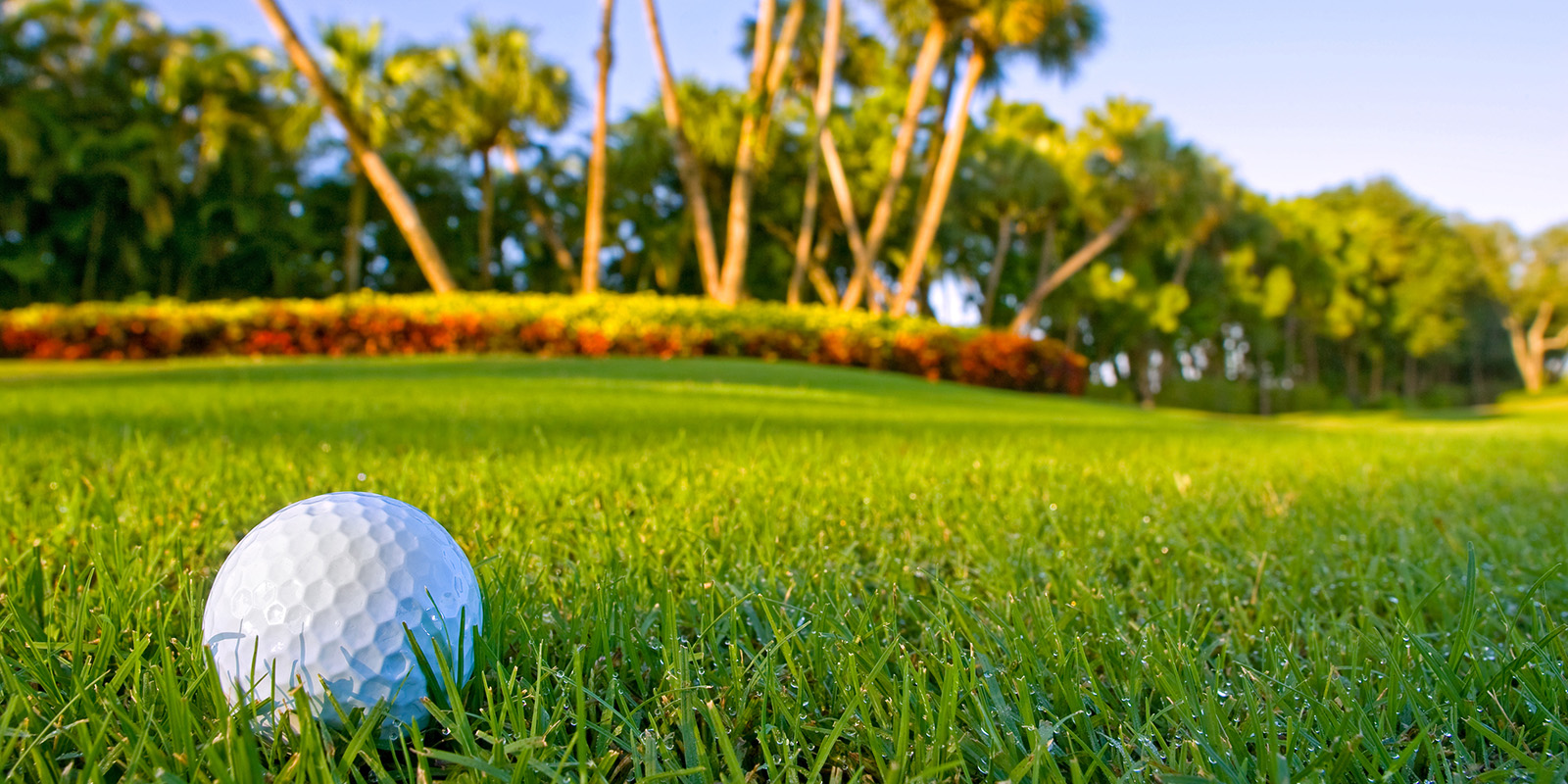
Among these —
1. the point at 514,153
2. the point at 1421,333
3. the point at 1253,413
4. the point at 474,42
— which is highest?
the point at 474,42

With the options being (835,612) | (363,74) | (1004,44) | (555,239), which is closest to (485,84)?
(363,74)

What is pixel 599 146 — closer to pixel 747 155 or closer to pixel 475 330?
pixel 747 155

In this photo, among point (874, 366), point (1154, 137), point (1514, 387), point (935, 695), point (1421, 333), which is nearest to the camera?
point (935, 695)

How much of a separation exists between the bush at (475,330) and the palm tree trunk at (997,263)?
11387 millimetres

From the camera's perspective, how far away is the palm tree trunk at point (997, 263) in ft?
83.3

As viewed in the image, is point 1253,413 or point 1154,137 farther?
point 1253,413

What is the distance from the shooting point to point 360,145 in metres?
14.1

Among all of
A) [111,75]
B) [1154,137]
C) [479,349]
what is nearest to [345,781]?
[479,349]

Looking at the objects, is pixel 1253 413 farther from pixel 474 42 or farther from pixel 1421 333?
pixel 474 42

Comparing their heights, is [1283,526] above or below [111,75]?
below

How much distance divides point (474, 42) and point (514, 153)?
3233 mm

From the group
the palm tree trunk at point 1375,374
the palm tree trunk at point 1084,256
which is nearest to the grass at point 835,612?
the palm tree trunk at point 1084,256

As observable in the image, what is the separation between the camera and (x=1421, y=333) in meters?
33.6

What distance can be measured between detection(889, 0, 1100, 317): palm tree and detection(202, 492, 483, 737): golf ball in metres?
16.8
